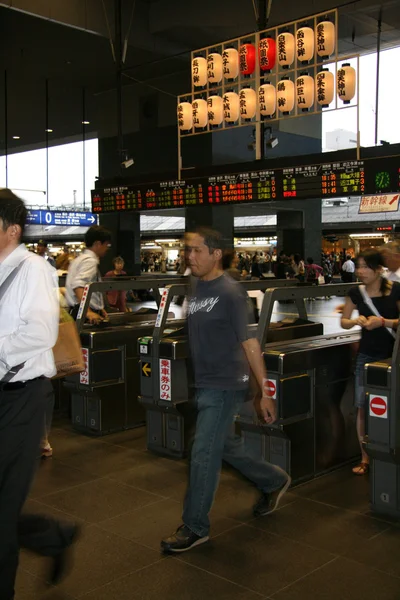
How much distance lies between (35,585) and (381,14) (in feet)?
39.9

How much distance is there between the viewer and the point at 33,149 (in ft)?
84.2

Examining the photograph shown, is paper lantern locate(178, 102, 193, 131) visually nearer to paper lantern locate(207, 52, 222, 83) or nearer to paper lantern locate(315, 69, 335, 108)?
paper lantern locate(207, 52, 222, 83)

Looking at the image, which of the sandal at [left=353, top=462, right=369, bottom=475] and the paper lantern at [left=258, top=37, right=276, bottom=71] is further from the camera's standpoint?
the paper lantern at [left=258, top=37, right=276, bottom=71]

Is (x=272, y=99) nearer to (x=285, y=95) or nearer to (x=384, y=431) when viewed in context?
(x=285, y=95)

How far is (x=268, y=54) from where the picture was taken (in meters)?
10.6

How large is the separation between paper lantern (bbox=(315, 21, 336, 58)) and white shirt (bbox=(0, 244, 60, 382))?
874cm

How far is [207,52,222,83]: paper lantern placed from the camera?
11.3 m

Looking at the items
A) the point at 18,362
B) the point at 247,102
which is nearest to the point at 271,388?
the point at 18,362

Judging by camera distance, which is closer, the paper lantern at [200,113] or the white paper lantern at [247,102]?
the white paper lantern at [247,102]

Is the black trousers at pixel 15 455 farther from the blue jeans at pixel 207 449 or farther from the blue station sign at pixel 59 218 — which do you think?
the blue station sign at pixel 59 218

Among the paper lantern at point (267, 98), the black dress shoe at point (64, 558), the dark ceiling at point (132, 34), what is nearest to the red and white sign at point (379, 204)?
the dark ceiling at point (132, 34)

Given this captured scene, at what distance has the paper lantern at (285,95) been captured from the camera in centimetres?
1072

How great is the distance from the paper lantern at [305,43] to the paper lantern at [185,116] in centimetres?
245

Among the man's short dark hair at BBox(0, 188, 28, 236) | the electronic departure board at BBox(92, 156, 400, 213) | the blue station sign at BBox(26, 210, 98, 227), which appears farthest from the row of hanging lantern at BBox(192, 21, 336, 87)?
the man's short dark hair at BBox(0, 188, 28, 236)
